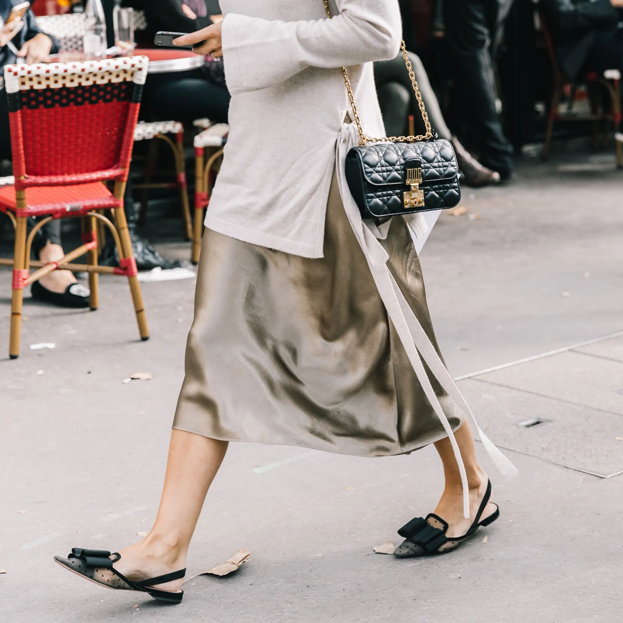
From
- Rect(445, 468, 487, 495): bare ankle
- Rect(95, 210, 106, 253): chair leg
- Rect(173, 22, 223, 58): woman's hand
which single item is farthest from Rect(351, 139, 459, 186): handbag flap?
Rect(95, 210, 106, 253): chair leg

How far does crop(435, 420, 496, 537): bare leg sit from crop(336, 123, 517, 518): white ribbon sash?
0.07m

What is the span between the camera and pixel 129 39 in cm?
594

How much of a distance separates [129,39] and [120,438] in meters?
2.90

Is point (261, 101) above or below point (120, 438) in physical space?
above

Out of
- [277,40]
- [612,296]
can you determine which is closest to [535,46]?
[612,296]

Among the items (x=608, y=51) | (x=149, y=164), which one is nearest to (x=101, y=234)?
(x=149, y=164)

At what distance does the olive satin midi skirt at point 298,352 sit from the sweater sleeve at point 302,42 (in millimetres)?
317

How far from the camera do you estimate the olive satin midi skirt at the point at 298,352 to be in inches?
105

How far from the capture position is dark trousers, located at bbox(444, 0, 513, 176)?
8805 mm

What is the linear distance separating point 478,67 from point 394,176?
21.9 ft

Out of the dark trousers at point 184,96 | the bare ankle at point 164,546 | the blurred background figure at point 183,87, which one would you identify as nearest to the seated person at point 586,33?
the blurred background figure at point 183,87

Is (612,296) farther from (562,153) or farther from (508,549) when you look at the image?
(562,153)

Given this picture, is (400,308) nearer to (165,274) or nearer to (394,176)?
(394,176)

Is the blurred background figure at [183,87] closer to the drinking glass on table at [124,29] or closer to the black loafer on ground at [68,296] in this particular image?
the drinking glass on table at [124,29]
